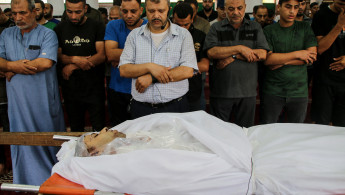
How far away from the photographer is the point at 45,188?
1479mm

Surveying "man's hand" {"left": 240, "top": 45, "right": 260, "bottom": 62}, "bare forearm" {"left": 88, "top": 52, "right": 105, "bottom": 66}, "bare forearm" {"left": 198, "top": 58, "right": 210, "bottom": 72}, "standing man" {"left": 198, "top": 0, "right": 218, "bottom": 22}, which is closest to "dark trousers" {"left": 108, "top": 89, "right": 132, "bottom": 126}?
"bare forearm" {"left": 88, "top": 52, "right": 105, "bottom": 66}

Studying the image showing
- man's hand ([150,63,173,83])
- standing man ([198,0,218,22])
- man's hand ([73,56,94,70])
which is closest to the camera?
man's hand ([150,63,173,83])

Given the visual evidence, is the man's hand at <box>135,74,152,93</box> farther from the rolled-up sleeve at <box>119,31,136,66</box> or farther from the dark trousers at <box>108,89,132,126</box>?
the dark trousers at <box>108,89,132,126</box>

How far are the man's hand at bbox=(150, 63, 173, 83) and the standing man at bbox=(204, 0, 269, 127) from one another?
0.66 metres

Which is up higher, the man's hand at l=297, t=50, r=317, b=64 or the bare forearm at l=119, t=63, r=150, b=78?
the man's hand at l=297, t=50, r=317, b=64

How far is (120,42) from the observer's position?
112 inches

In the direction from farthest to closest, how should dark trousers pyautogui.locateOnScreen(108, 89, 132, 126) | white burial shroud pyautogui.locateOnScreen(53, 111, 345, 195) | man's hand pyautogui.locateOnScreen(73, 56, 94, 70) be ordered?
1. dark trousers pyautogui.locateOnScreen(108, 89, 132, 126)
2. man's hand pyautogui.locateOnScreen(73, 56, 94, 70)
3. white burial shroud pyautogui.locateOnScreen(53, 111, 345, 195)

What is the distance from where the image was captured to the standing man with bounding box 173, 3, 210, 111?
2.81 m

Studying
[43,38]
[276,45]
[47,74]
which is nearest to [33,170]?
[47,74]

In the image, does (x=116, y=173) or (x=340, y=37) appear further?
(x=340, y=37)

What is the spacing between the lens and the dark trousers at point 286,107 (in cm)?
279

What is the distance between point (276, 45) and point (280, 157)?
151 centimetres

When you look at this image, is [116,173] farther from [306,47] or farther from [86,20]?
[306,47]

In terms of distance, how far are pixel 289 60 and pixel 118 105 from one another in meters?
1.81
